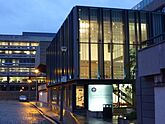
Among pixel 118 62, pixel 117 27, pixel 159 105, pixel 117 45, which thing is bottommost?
pixel 159 105

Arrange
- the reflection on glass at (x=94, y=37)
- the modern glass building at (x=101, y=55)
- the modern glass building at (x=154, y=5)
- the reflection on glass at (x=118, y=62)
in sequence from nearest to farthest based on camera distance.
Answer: the modern glass building at (x=101, y=55), the reflection on glass at (x=94, y=37), the reflection on glass at (x=118, y=62), the modern glass building at (x=154, y=5)

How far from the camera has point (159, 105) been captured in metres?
13.3

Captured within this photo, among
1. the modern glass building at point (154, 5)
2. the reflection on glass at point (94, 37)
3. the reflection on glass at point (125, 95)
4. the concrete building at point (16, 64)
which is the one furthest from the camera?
the concrete building at point (16, 64)

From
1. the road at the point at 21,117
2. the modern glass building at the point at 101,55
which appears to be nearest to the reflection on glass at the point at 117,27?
the modern glass building at the point at 101,55

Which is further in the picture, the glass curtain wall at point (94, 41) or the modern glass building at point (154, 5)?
the modern glass building at point (154, 5)

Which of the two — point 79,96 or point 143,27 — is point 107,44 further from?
point 79,96

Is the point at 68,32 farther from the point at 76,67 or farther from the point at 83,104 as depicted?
the point at 83,104

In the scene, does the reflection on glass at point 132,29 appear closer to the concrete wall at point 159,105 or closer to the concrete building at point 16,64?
the concrete wall at point 159,105

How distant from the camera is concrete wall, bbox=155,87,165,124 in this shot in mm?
13022

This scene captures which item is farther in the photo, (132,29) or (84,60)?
(132,29)

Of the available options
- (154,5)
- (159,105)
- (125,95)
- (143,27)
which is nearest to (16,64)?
(154,5)

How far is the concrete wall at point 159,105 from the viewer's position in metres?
13.0

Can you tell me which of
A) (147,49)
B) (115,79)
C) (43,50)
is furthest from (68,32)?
(43,50)

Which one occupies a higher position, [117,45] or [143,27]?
[143,27]
